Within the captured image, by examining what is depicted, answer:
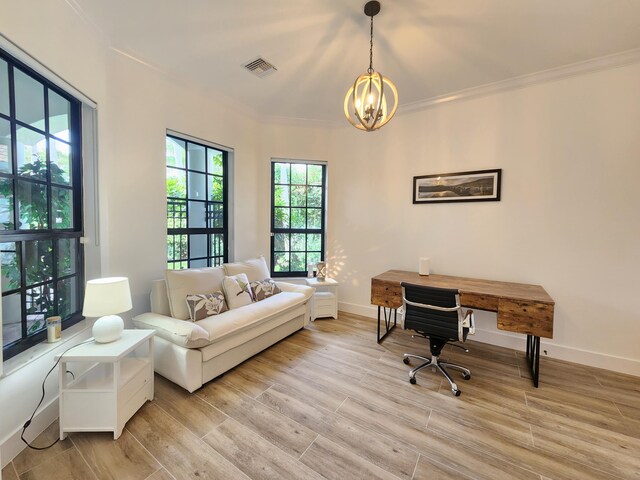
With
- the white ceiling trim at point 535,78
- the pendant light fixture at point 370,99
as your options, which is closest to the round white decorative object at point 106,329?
the pendant light fixture at point 370,99

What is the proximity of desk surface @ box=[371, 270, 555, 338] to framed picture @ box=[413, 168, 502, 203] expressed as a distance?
98 cm

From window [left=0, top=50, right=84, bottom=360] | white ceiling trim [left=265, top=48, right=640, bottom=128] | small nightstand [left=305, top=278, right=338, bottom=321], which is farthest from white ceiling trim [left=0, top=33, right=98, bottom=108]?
white ceiling trim [left=265, top=48, right=640, bottom=128]

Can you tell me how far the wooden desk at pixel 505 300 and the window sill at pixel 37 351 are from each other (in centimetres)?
274

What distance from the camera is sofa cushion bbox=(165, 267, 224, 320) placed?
2.50 metres

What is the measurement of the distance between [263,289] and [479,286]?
2401 mm

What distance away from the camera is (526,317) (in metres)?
2.27

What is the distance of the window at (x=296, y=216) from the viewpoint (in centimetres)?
412

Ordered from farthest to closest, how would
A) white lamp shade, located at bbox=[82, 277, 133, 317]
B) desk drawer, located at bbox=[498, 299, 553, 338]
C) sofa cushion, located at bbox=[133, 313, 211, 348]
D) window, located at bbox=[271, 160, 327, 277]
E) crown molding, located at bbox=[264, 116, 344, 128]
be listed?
window, located at bbox=[271, 160, 327, 277], crown molding, located at bbox=[264, 116, 344, 128], desk drawer, located at bbox=[498, 299, 553, 338], sofa cushion, located at bbox=[133, 313, 211, 348], white lamp shade, located at bbox=[82, 277, 133, 317]

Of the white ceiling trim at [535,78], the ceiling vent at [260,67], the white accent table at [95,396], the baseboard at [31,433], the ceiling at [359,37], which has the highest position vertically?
the ceiling vent at [260,67]

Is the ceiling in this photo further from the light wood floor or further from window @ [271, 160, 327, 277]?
the light wood floor

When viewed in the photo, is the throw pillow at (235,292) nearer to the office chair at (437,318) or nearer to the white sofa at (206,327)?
the white sofa at (206,327)

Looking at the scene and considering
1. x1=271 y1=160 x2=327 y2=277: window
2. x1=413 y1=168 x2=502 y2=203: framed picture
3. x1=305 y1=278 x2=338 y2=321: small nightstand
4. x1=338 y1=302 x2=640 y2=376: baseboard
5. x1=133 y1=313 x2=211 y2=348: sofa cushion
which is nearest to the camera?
x1=133 y1=313 x2=211 y2=348: sofa cushion

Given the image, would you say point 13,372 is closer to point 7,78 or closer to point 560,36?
point 7,78

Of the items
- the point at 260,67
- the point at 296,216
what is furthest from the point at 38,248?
the point at 296,216
